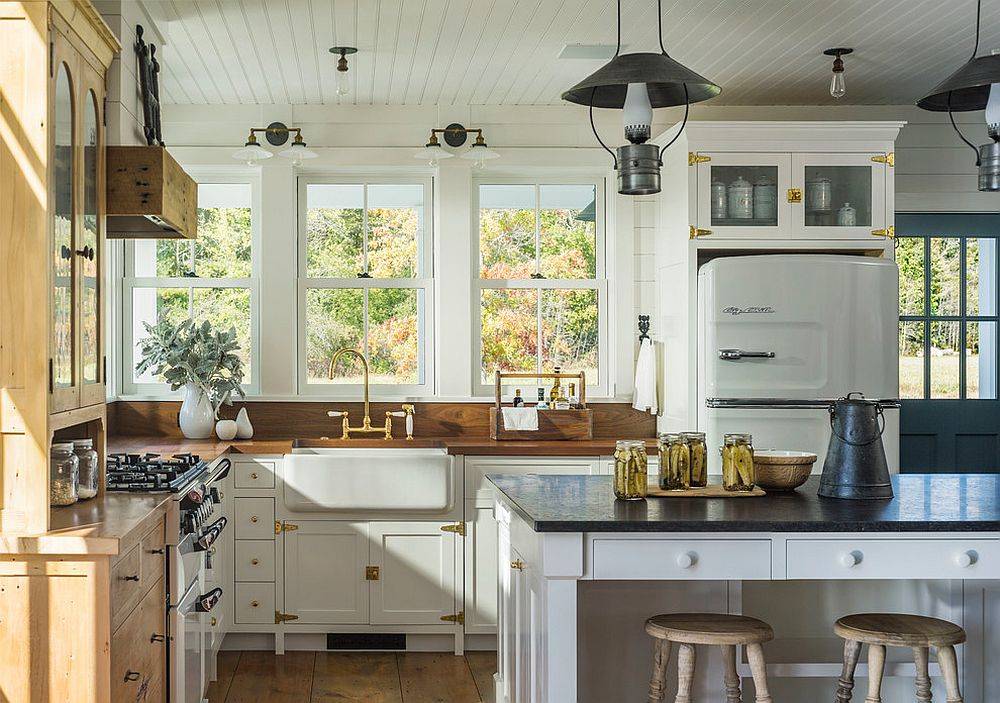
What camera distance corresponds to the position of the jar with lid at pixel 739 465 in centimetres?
303

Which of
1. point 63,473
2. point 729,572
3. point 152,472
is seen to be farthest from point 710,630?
point 152,472

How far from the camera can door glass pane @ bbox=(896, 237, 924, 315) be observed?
548 centimetres

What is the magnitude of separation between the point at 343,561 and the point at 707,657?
2.21m

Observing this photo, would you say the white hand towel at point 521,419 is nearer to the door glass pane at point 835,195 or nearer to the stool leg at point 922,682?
the door glass pane at point 835,195

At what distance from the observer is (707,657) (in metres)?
3.06

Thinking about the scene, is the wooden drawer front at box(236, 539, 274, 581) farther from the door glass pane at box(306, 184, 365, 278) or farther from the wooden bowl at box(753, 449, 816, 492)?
the wooden bowl at box(753, 449, 816, 492)

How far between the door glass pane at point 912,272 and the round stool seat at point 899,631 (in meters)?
2.98

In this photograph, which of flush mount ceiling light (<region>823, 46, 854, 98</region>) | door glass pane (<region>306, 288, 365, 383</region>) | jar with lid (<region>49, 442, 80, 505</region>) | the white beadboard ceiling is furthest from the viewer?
door glass pane (<region>306, 288, 365, 383</region>)

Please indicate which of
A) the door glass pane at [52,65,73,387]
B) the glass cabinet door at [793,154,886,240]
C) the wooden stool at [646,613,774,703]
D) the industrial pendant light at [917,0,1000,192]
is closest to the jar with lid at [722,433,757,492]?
the wooden stool at [646,613,774,703]

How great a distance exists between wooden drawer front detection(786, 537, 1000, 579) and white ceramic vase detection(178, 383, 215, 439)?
10.7ft

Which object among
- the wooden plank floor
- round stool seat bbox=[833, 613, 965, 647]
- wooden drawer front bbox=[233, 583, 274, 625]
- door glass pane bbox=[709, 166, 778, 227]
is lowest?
the wooden plank floor

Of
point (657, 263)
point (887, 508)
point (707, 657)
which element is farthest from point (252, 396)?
point (887, 508)

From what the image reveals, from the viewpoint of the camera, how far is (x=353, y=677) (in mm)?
4516

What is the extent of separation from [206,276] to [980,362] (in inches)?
161
